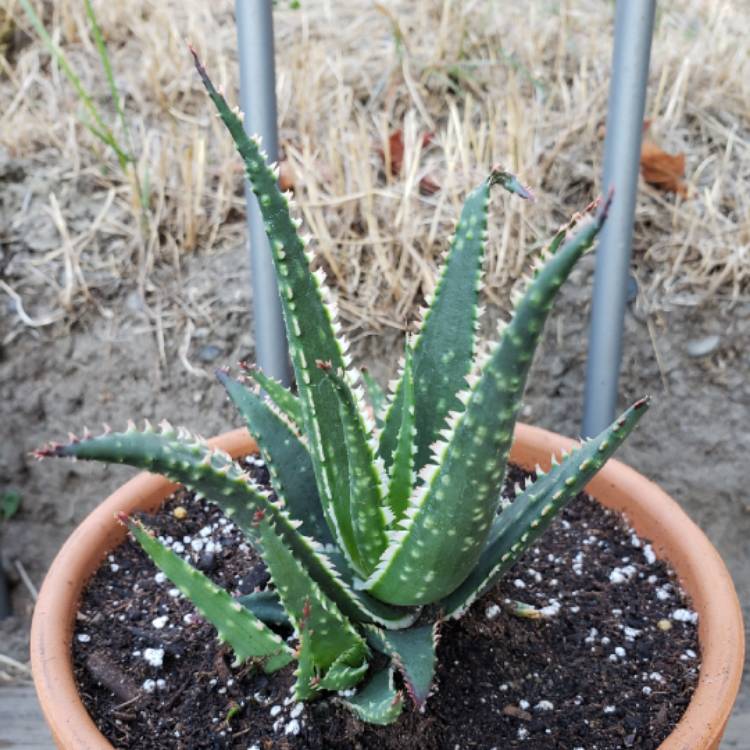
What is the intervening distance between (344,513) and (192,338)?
94 centimetres

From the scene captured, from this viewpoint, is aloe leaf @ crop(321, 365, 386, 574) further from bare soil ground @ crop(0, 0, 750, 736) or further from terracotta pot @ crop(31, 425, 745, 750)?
bare soil ground @ crop(0, 0, 750, 736)

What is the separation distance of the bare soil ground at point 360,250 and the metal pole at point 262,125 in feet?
1.29

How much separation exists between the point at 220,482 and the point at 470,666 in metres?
0.35

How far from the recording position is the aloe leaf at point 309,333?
0.69 m

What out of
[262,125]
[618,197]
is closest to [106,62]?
[262,125]

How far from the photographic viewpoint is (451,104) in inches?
68.6

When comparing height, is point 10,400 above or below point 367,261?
below

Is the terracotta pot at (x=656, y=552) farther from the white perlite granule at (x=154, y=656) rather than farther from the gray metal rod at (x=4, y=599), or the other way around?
the gray metal rod at (x=4, y=599)

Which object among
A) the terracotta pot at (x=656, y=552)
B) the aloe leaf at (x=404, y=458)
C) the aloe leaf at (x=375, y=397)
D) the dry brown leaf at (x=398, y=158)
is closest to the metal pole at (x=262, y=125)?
the terracotta pot at (x=656, y=552)

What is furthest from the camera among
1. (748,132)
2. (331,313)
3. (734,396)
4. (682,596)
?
(748,132)

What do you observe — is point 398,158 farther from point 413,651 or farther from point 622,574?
point 413,651

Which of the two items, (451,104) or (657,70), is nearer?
(451,104)

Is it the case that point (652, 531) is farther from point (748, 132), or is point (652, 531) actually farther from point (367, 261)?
point (748, 132)

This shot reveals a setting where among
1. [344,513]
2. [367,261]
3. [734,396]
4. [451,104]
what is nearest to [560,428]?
[734,396]
